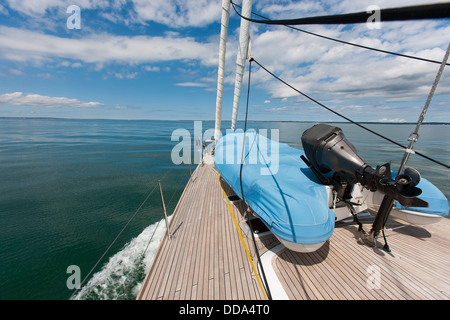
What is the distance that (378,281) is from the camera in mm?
3648

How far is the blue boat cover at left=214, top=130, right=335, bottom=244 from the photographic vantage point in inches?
133

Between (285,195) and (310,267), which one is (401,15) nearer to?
(285,195)

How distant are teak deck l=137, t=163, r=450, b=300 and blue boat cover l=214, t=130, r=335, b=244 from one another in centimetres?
112

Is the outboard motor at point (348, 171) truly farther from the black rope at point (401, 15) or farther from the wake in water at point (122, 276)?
the wake in water at point (122, 276)

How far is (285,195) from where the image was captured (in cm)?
374

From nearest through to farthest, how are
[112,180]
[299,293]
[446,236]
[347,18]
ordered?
[347,18], [299,293], [446,236], [112,180]

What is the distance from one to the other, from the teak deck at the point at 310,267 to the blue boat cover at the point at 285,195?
1.12 meters

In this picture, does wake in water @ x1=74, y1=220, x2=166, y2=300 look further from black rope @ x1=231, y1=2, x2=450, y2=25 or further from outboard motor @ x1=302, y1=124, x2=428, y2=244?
black rope @ x1=231, y1=2, x2=450, y2=25

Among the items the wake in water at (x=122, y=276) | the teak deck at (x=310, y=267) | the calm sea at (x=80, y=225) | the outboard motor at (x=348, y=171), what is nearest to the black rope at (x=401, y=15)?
the outboard motor at (x=348, y=171)

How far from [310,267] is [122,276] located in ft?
20.0

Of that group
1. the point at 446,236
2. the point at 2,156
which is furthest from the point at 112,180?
the point at 2,156

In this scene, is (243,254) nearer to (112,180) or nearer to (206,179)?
(206,179)

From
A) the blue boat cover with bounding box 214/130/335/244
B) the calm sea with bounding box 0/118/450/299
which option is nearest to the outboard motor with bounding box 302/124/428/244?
the blue boat cover with bounding box 214/130/335/244

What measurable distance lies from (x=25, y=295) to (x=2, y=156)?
31.6 metres
